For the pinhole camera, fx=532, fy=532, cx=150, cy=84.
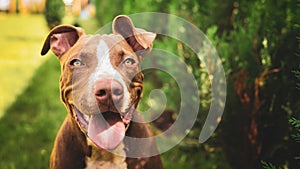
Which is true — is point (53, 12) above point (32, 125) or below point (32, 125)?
above

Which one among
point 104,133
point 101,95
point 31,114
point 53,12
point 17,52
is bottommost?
point 17,52

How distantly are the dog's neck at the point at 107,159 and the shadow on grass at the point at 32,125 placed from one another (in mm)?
1786

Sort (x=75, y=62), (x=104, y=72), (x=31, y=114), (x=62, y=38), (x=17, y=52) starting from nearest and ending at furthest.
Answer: (x=104, y=72), (x=75, y=62), (x=62, y=38), (x=31, y=114), (x=17, y=52)

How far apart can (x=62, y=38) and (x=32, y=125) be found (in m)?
3.08

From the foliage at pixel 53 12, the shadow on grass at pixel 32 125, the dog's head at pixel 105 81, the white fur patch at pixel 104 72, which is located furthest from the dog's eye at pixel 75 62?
the foliage at pixel 53 12

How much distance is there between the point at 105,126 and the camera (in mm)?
2736

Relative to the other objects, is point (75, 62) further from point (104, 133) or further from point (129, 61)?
point (104, 133)

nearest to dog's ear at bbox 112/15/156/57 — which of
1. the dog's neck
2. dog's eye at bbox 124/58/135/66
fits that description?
dog's eye at bbox 124/58/135/66

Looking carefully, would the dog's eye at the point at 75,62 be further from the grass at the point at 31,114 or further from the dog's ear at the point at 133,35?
the grass at the point at 31,114

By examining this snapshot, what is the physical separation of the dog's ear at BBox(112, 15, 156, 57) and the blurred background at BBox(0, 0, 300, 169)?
0.83m

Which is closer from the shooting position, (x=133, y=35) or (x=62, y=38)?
(x=133, y=35)

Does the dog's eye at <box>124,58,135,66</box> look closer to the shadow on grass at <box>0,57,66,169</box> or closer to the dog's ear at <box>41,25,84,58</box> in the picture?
the dog's ear at <box>41,25,84,58</box>

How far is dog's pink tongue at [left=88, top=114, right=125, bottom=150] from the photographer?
271 centimetres

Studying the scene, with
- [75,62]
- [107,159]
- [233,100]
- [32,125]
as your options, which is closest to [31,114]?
[32,125]
